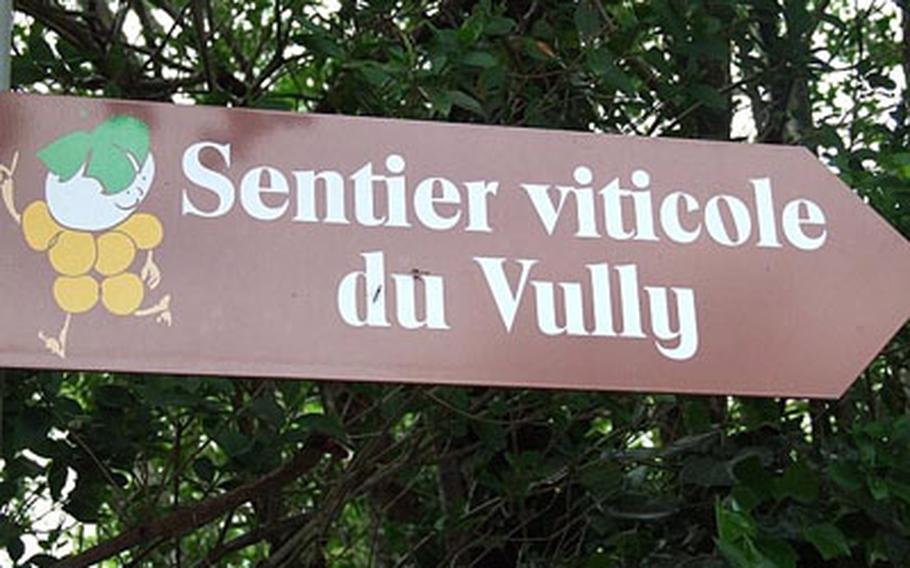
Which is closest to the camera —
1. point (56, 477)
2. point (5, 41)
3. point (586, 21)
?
point (5, 41)

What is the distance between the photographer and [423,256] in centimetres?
155

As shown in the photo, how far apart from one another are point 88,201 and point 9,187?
2.9 inches

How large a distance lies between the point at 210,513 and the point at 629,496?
2.56ft

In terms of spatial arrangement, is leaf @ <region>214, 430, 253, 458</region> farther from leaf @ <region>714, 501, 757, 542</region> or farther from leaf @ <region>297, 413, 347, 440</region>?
leaf @ <region>714, 501, 757, 542</region>

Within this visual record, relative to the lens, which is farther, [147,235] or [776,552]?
[776,552]

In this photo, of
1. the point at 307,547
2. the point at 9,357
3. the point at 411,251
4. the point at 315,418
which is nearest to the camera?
the point at 9,357

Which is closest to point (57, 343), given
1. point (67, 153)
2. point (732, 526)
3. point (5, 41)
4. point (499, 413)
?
point (67, 153)

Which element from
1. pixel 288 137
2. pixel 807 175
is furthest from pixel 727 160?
pixel 288 137

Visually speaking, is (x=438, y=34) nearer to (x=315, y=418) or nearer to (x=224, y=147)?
(x=315, y=418)

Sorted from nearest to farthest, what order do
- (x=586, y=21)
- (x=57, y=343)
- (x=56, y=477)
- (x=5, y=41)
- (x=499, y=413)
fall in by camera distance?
(x=57, y=343), (x=5, y=41), (x=586, y=21), (x=56, y=477), (x=499, y=413)

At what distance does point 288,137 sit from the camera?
1.60m

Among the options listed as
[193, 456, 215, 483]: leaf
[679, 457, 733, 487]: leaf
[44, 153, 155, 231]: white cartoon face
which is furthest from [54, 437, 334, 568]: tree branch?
[44, 153, 155, 231]: white cartoon face

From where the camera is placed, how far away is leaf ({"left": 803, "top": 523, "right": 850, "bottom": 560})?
7.98 ft

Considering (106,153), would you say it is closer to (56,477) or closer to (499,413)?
(56,477)
